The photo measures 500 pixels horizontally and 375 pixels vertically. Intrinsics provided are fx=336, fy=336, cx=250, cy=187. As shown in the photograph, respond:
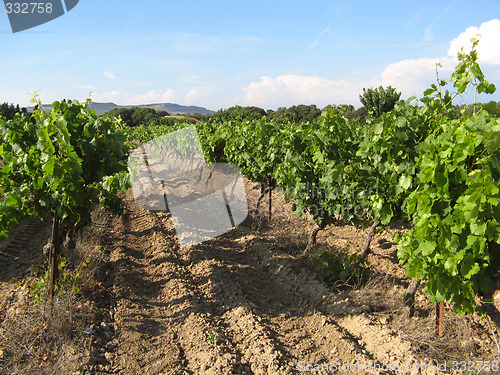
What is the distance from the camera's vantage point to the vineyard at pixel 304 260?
3201 mm

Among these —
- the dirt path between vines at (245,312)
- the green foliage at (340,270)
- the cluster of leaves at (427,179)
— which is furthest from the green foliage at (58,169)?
the green foliage at (340,270)

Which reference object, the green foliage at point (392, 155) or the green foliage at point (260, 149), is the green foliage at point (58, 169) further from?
the green foliage at point (260, 149)

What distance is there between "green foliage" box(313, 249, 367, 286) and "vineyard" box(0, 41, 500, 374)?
0.10ft

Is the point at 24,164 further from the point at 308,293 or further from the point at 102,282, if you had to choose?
the point at 308,293

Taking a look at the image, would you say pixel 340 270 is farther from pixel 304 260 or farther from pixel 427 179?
pixel 427 179

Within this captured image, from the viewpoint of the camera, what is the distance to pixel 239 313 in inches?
176

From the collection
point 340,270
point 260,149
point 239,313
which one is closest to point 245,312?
point 239,313

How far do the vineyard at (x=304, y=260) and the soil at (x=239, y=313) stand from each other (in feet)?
0.07

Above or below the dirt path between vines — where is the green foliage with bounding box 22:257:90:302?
above

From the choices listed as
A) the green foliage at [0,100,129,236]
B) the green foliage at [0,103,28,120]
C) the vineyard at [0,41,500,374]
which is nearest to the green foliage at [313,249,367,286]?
the vineyard at [0,41,500,374]

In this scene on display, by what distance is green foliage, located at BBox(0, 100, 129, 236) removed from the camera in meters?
3.79

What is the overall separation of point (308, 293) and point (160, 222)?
4.38 meters

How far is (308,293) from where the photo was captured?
5.21m

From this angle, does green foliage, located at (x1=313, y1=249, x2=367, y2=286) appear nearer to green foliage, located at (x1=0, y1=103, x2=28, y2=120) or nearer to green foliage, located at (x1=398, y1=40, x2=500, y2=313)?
green foliage, located at (x1=398, y1=40, x2=500, y2=313)
